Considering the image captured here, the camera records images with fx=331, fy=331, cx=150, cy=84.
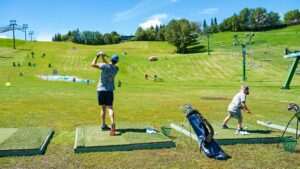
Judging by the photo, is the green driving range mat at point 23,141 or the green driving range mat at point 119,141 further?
the green driving range mat at point 119,141

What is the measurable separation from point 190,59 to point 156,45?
5741 cm

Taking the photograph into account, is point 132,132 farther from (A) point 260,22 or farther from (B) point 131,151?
(A) point 260,22

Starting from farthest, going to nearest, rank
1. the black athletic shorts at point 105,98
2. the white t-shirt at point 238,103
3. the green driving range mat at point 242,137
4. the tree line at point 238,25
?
the tree line at point 238,25
the white t-shirt at point 238,103
the black athletic shorts at point 105,98
the green driving range mat at point 242,137

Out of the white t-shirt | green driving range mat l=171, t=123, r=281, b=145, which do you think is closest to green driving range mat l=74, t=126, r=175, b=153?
green driving range mat l=171, t=123, r=281, b=145

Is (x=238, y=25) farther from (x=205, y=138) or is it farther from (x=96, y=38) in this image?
(x=205, y=138)

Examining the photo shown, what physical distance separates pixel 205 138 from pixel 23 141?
5461mm

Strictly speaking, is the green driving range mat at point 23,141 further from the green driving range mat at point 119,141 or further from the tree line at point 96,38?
the tree line at point 96,38

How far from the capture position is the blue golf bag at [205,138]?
30.1 ft

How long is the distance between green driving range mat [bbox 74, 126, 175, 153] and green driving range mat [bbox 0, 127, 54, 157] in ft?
3.30

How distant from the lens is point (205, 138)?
955cm

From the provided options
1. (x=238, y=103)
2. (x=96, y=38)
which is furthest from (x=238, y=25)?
(x=238, y=103)

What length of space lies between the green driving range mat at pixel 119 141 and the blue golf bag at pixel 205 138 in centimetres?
98

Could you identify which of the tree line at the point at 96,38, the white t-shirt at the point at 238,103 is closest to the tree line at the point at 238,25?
the tree line at the point at 96,38

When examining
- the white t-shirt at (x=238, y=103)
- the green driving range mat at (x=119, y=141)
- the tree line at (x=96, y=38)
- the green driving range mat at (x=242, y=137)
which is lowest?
the green driving range mat at (x=242, y=137)
